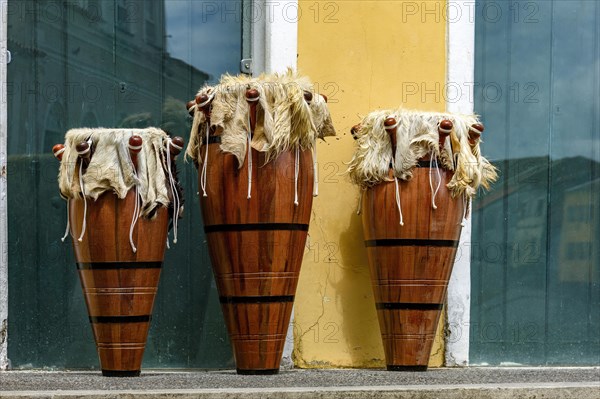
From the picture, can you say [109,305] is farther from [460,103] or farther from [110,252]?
[460,103]

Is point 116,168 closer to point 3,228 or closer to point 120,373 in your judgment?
point 120,373

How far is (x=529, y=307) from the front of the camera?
16.4 ft

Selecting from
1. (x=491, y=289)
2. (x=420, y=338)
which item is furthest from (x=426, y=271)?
(x=491, y=289)

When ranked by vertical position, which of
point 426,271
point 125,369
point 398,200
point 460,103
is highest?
point 460,103

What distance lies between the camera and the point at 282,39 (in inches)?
188

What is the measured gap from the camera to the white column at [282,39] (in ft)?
15.6

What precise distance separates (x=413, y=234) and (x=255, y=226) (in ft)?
2.01

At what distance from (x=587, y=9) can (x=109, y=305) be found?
2430 millimetres

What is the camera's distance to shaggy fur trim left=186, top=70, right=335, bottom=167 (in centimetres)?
416

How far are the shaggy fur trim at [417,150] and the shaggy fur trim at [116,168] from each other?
30.8 inches

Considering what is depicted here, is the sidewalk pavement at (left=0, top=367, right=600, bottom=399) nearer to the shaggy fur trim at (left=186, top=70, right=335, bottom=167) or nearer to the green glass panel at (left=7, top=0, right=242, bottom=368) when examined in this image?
the green glass panel at (left=7, top=0, right=242, bottom=368)


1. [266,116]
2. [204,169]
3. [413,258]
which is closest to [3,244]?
[204,169]

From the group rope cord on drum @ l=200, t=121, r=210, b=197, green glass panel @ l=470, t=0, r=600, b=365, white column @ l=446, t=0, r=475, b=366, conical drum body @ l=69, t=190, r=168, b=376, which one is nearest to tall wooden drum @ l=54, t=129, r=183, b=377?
conical drum body @ l=69, t=190, r=168, b=376

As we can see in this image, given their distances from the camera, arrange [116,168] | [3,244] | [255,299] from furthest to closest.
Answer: [3,244]
[255,299]
[116,168]
